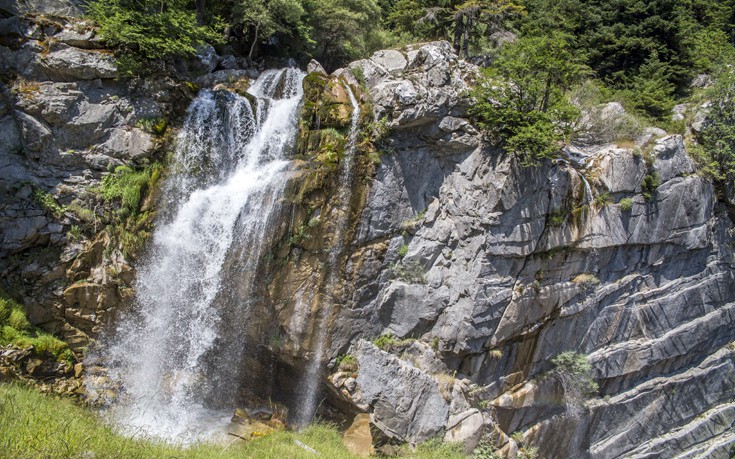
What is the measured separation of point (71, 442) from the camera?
532 centimetres

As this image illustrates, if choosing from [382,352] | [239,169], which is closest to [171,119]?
[239,169]

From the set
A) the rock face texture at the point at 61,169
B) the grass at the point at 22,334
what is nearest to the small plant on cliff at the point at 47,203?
the rock face texture at the point at 61,169

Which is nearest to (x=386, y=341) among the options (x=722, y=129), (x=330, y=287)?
(x=330, y=287)

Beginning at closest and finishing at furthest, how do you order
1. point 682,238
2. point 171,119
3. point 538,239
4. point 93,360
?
point 93,360
point 538,239
point 171,119
point 682,238

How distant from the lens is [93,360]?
1090 cm

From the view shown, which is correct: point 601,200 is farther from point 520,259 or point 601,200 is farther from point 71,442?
point 71,442

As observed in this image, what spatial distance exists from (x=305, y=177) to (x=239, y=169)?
229cm

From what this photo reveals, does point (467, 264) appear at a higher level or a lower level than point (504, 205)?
lower

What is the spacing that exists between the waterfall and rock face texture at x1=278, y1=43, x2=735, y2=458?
347 mm

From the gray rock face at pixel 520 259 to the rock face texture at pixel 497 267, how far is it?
0.04 meters

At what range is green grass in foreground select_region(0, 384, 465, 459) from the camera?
5125 mm

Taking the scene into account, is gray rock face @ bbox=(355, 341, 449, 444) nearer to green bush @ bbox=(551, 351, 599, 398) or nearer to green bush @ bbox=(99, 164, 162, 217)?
green bush @ bbox=(551, 351, 599, 398)

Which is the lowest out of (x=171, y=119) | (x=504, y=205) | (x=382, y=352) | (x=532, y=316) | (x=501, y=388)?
(x=501, y=388)

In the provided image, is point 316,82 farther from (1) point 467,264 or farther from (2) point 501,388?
(2) point 501,388
